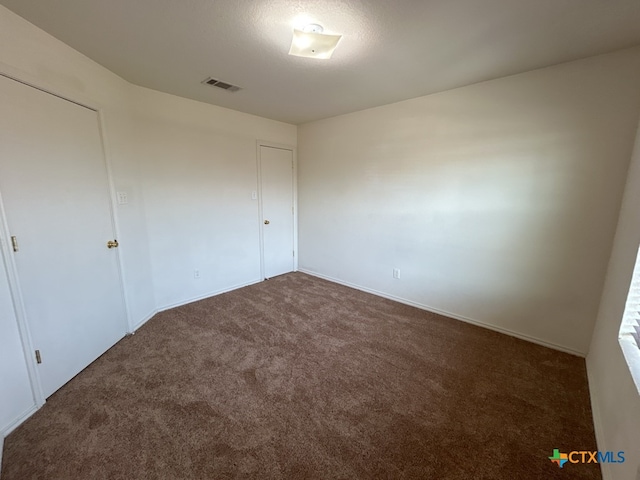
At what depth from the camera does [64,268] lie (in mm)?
1902

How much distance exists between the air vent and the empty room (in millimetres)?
28

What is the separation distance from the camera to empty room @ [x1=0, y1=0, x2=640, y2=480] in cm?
147

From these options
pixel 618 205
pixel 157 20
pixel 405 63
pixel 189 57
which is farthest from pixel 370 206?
pixel 157 20

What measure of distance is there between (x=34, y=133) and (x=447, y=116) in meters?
3.45

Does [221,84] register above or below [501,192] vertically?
above

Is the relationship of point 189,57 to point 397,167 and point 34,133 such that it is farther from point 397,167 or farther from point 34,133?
point 397,167

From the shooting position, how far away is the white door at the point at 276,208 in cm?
398

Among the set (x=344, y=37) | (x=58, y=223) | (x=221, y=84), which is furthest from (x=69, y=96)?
(x=344, y=37)

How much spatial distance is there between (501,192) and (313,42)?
2131mm

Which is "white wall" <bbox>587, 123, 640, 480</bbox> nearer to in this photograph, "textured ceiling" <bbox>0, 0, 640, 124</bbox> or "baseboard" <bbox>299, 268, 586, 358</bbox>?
"baseboard" <bbox>299, 268, 586, 358</bbox>

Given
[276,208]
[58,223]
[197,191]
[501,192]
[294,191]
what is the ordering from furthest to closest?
[294,191] → [276,208] → [197,191] → [501,192] → [58,223]

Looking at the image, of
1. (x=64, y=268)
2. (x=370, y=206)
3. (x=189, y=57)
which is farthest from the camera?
(x=370, y=206)

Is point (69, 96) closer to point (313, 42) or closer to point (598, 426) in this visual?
point (313, 42)

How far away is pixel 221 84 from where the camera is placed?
8.50 ft
